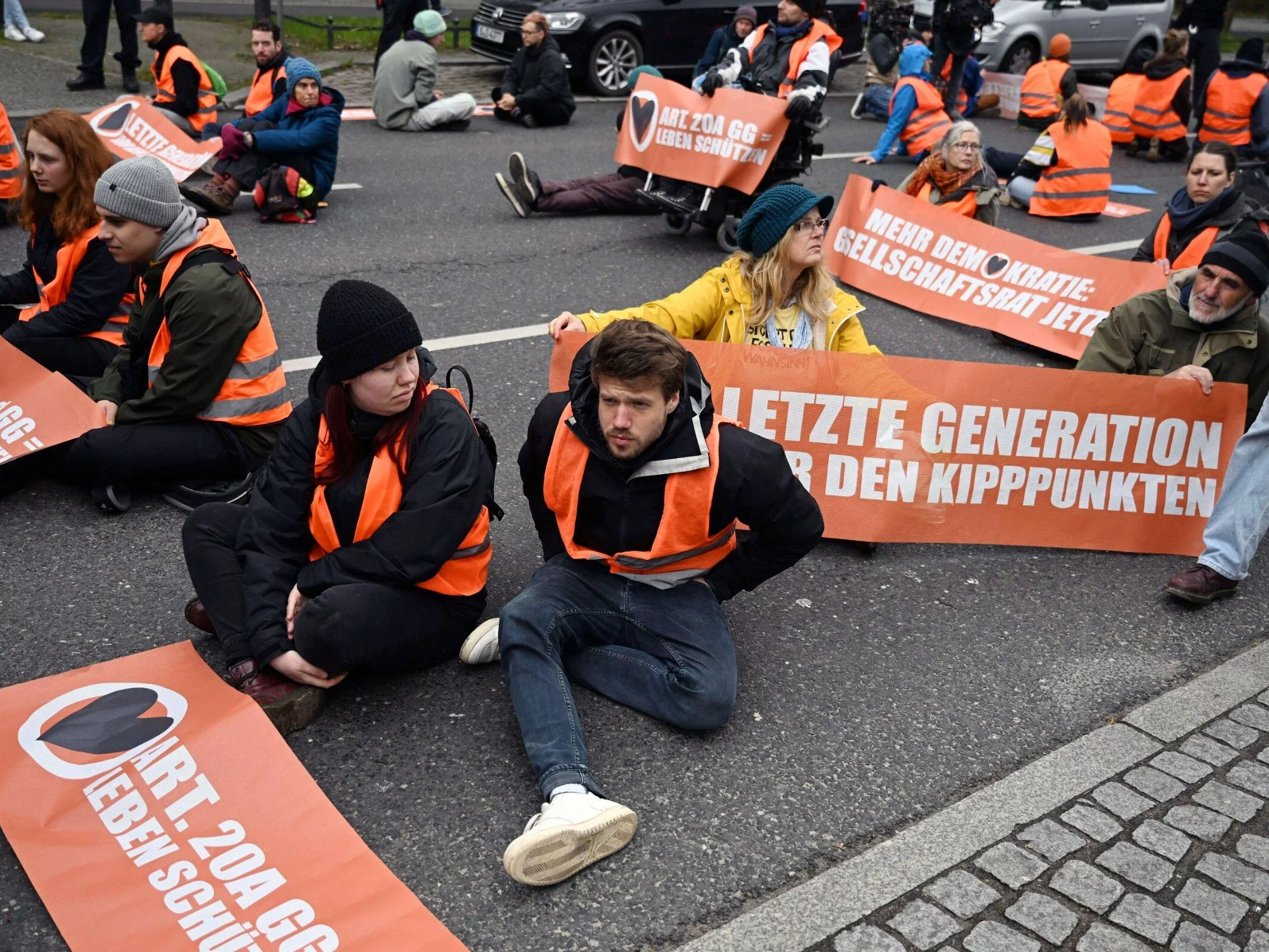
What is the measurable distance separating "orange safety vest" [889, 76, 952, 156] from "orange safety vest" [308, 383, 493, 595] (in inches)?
383

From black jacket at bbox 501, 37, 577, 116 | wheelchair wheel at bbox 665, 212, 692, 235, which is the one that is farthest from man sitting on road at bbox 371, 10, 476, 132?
wheelchair wheel at bbox 665, 212, 692, 235

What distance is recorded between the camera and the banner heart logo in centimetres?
327

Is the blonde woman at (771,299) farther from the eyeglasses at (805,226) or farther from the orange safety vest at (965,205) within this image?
the orange safety vest at (965,205)

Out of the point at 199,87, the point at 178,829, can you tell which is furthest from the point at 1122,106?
the point at 178,829

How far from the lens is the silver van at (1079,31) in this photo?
17766 mm

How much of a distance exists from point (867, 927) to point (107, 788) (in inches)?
75.2

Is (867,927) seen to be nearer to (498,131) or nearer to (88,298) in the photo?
(88,298)

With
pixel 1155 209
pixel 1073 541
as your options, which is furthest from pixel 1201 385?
pixel 1155 209

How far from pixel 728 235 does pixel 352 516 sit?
584cm

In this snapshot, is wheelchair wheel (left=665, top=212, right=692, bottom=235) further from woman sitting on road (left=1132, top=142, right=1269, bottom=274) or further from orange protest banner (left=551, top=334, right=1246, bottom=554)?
orange protest banner (left=551, top=334, right=1246, bottom=554)

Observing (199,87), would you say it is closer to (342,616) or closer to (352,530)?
(352,530)

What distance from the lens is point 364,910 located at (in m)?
2.81

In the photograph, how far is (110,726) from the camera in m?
→ 3.35

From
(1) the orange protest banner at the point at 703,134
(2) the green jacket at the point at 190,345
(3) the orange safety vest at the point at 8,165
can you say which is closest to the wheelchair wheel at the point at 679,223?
(1) the orange protest banner at the point at 703,134
